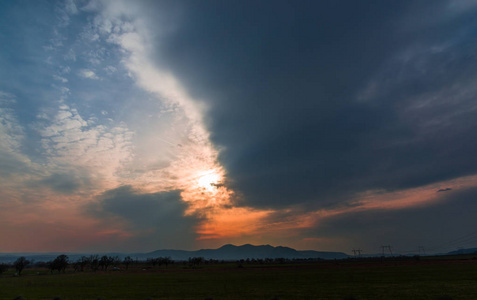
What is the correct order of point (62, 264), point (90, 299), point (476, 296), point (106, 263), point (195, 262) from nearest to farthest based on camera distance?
Answer: 1. point (476, 296)
2. point (90, 299)
3. point (62, 264)
4. point (106, 263)
5. point (195, 262)

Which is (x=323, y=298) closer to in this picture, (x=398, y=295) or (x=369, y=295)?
(x=369, y=295)

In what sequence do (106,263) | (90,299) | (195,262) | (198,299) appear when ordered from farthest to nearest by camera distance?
(195,262), (106,263), (90,299), (198,299)

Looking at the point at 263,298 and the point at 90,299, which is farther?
the point at 90,299

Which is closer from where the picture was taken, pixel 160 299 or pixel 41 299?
pixel 160 299

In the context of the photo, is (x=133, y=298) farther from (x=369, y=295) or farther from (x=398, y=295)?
(x=398, y=295)

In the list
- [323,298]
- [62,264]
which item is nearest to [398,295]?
[323,298]

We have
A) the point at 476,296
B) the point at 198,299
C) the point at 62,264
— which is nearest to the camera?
the point at 476,296

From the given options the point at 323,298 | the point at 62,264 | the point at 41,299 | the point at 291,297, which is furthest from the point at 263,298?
the point at 62,264

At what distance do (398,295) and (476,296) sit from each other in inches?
304

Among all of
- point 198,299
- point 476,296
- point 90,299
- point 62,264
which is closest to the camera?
point 476,296

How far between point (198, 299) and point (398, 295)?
2465 cm

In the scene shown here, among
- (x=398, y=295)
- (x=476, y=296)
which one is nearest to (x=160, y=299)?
(x=398, y=295)

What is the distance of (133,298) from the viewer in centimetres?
3344

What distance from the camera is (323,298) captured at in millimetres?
29891
